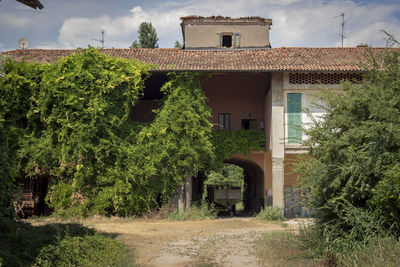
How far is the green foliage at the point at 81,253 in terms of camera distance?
26.9ft

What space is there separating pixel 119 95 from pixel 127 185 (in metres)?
3.58

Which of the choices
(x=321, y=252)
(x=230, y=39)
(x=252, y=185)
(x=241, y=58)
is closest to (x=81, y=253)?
(x=321, y=252)

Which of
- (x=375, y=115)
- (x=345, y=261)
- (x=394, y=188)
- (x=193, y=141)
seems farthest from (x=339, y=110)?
(x=193, y=141)

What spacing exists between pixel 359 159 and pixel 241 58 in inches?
449

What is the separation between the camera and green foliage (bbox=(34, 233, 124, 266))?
26.9 ft

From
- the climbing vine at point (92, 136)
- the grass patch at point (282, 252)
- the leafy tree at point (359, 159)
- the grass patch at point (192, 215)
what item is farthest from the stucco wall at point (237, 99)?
the leafy tree at point (359, 159)

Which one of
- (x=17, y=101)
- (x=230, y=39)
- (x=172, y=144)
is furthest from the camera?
(x=230, y=39)

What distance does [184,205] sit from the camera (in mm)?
18719

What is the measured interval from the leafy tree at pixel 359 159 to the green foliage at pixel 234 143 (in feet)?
31.1

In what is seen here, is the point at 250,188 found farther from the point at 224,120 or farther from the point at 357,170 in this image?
the point at 357,170

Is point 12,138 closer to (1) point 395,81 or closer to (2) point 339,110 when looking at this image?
(2) point 339,110

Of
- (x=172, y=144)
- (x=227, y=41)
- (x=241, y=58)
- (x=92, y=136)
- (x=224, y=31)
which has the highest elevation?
(x=224, y=31)

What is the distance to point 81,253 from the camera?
353 inches

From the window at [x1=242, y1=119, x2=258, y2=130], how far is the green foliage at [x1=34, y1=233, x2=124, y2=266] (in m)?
12.8
